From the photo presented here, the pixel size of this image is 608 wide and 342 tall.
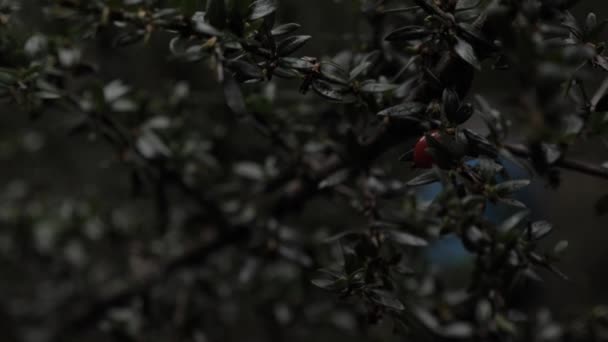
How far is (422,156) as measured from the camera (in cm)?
50

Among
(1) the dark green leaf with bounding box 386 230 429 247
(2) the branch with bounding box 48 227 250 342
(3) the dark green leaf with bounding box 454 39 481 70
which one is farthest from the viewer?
(2) the branch with bounding box 48 227 250 342

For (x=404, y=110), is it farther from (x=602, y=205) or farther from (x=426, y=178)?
(x=602, y=205)

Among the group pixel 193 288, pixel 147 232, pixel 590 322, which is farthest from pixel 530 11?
pixel 147 232

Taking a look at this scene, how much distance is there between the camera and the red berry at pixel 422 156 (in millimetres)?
492

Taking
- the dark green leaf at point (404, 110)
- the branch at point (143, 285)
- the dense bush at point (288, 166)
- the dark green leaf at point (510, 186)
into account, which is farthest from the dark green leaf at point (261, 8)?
the branch at point (143, 285)

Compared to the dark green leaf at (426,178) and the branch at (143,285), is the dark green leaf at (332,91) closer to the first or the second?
the dark green leaf at (426,178)

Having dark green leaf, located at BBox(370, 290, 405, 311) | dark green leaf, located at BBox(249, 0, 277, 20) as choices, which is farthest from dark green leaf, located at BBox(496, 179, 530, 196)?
dark green leaf, located at BBox(249, 0, 277, 20)

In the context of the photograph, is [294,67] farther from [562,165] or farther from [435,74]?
[562,165]

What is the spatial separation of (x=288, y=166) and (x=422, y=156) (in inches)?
12.2

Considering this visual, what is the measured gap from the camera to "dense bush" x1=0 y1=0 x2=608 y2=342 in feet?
1.59

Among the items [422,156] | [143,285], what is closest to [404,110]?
[422,156]

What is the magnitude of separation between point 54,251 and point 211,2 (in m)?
0.74

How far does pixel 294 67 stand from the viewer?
492mm

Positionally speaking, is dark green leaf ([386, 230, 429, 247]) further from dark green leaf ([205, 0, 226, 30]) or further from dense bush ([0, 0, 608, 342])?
dark green leaf ([205, 0, 226, 30])
